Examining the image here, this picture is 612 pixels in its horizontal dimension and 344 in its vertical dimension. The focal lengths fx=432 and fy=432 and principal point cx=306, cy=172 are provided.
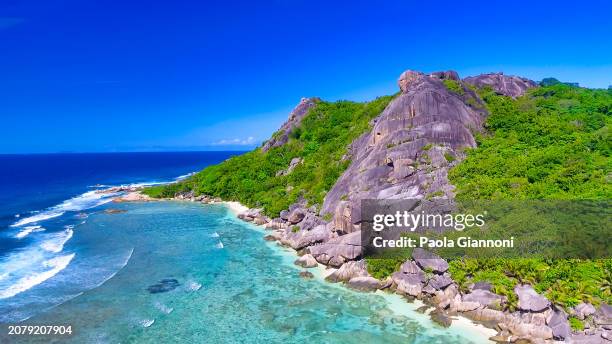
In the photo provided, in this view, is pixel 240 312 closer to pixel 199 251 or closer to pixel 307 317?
pixel 307 317

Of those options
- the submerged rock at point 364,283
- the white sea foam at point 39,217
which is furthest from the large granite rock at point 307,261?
the white sea foam at point 39,217

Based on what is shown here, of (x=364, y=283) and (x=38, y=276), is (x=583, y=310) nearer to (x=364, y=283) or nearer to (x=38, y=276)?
(x=364, y=283)

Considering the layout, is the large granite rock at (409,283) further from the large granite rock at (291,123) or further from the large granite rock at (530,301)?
the large granite rock at (291,123)

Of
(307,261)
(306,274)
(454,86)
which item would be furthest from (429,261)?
(454,86)

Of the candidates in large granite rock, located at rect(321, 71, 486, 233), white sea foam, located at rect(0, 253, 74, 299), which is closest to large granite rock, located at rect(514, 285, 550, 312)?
large granite rock, located at rect(321, 71, 486, 233)

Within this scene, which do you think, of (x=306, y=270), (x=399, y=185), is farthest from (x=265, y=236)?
(x=399, y=185)

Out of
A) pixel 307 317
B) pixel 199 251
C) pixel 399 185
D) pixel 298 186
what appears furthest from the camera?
pixel 298 186
